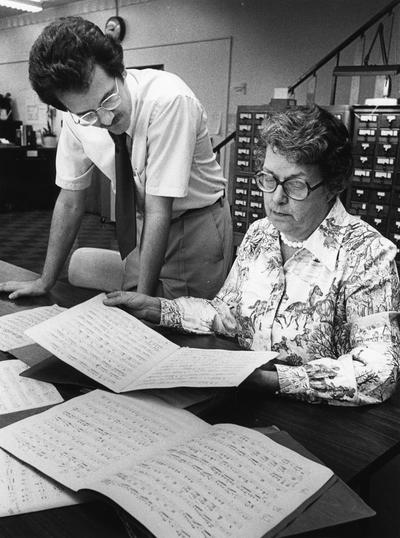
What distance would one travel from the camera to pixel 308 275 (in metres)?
1.32

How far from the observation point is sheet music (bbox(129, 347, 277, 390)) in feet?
3.12

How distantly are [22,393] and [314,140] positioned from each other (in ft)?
2.74

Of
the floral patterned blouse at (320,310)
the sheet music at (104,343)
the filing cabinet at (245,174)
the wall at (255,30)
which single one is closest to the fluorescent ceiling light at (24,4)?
the wall at (255,30)

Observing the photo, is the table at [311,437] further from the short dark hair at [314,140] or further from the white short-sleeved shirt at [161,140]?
the white short-sleeved shirt at [161,140]

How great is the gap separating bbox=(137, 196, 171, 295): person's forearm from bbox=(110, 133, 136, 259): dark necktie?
89 mm

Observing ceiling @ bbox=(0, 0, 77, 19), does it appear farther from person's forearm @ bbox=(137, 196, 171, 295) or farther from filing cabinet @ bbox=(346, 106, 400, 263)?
person's forearm @ bbox=(137, 196, 171, 295)

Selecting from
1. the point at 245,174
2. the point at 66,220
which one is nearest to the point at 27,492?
the point at 66,220

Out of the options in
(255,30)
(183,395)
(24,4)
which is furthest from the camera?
(24,4)

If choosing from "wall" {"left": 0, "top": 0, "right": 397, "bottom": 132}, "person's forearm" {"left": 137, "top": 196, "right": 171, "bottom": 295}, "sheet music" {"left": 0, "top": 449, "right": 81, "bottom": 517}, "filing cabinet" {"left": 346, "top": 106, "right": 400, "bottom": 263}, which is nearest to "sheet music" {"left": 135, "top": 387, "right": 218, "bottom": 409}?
"sheet music" {"left": 0, "top": 449, "right": 81, "bottom": 517}

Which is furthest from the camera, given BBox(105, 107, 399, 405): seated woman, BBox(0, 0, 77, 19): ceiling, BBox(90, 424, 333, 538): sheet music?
BBox(0, 0, 77, 19): ceiling

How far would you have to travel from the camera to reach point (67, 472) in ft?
2.42

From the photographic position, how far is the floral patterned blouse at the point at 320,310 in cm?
103

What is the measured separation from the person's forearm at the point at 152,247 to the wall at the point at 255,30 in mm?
4288

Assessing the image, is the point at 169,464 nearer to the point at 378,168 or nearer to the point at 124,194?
the point at 124,194
